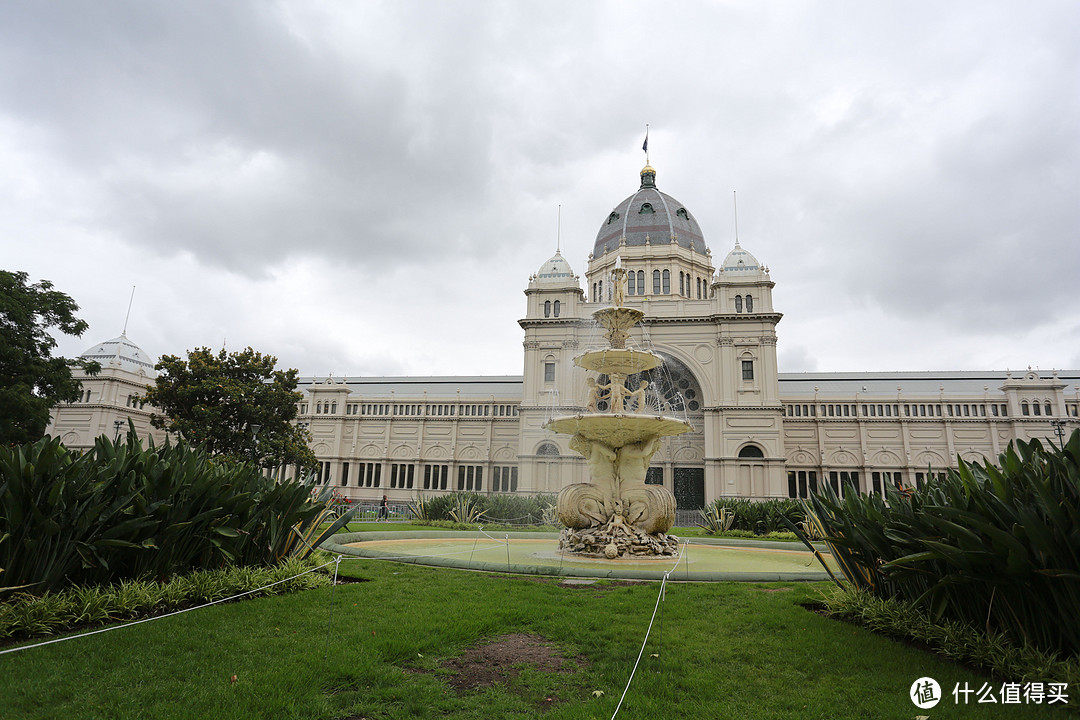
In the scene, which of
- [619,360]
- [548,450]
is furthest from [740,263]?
[619,360]

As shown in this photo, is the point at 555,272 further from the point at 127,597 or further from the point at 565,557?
the point at 127,597

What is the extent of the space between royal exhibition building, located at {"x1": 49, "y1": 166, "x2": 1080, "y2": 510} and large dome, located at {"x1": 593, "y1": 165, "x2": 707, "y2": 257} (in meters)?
0.15

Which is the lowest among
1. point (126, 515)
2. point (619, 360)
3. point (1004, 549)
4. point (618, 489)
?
point (126, 515)

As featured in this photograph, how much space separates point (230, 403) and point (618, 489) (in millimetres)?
24023

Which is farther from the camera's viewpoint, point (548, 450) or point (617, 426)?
point (548, 450)

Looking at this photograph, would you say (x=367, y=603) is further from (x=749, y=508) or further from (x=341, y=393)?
(x=341, y=393)

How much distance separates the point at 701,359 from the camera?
43.1 meters

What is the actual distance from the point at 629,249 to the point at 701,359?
40.4ft

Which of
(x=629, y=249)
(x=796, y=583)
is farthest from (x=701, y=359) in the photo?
(x=796, y=583)

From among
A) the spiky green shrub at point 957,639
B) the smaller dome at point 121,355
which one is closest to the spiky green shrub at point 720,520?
the spiky green shrub at point 957,639

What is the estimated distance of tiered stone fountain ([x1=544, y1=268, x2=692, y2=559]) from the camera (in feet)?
45.2

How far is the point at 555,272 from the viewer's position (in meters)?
46.8

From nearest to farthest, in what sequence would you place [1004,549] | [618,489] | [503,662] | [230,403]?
[1004,549]
[503,662]
[618,489]
[230,403]

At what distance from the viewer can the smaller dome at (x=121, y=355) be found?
51931 mm
